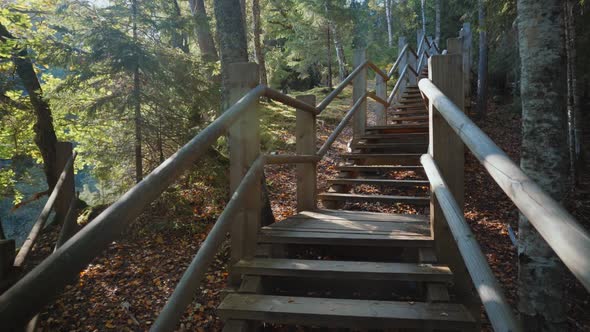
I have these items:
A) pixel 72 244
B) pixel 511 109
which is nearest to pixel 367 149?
pixel 72 244

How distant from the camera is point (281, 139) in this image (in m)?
9.22

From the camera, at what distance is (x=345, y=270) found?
2385 mm

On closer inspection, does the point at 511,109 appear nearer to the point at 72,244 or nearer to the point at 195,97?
the point at 195,97

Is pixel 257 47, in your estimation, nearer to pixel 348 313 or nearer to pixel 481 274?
pixel 348 313

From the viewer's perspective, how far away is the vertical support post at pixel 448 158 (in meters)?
2.37

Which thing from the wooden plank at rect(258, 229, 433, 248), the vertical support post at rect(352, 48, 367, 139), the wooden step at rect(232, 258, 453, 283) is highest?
the vertical support post at rect(352, 48, 367, 139)

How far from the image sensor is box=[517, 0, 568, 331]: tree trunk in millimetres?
2719

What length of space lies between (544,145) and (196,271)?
2770 millimetres

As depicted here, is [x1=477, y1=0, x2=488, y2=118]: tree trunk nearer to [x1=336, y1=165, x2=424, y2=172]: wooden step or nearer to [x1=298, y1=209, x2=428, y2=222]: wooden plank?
[x1=336, y1=165, x2=424, y2=172]: wooden step

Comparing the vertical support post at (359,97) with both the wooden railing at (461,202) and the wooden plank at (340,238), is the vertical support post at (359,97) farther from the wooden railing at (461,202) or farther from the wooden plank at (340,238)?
the wooden plank at (340,238)

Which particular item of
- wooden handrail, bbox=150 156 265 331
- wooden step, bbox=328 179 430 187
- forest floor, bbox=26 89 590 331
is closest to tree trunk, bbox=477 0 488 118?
forest floor, bbox=26 89 590 331

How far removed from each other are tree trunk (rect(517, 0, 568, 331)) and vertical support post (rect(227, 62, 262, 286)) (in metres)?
2.15

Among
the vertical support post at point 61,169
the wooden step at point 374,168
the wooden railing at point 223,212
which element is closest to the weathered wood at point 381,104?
the wooden step at point 374,168

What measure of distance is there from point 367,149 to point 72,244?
18.2ft
